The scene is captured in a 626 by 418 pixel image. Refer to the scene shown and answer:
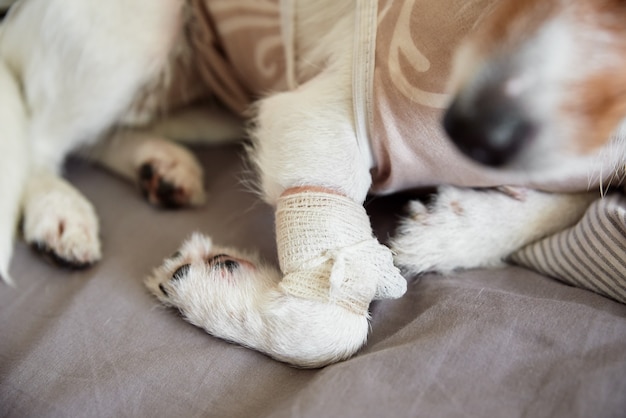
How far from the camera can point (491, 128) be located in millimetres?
701

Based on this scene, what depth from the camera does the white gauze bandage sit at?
2.78ft

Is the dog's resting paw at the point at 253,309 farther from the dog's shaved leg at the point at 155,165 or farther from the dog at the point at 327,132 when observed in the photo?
the dog's shaved leg at the point at 155,165

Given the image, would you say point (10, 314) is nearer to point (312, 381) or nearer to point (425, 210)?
point (312, 381)

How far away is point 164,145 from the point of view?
52.7 inches

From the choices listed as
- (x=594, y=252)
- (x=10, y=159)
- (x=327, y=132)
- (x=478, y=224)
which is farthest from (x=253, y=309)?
(x=10, y=159)

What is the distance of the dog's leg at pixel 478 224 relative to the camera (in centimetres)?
99

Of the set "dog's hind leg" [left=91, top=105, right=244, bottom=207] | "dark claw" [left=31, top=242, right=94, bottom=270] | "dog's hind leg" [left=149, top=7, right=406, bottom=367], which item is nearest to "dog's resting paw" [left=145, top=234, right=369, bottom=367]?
"dog's hind leg" [left=149, top=7, right=406, bottom=367]

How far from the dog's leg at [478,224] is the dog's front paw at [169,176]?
434mm

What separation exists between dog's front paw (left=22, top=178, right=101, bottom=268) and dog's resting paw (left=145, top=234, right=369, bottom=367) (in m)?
0.17

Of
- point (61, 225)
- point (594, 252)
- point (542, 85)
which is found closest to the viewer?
point (542, 85)

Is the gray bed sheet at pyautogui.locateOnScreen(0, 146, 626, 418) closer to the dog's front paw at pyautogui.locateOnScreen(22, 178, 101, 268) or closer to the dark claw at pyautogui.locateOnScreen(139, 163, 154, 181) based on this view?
the dog's front paw at pyautogui.locateOnScreen(22, 178, 101, 268)

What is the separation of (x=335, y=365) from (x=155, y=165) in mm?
654

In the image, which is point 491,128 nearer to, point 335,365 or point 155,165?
point 335,365

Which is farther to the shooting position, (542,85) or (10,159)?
(10,159)
